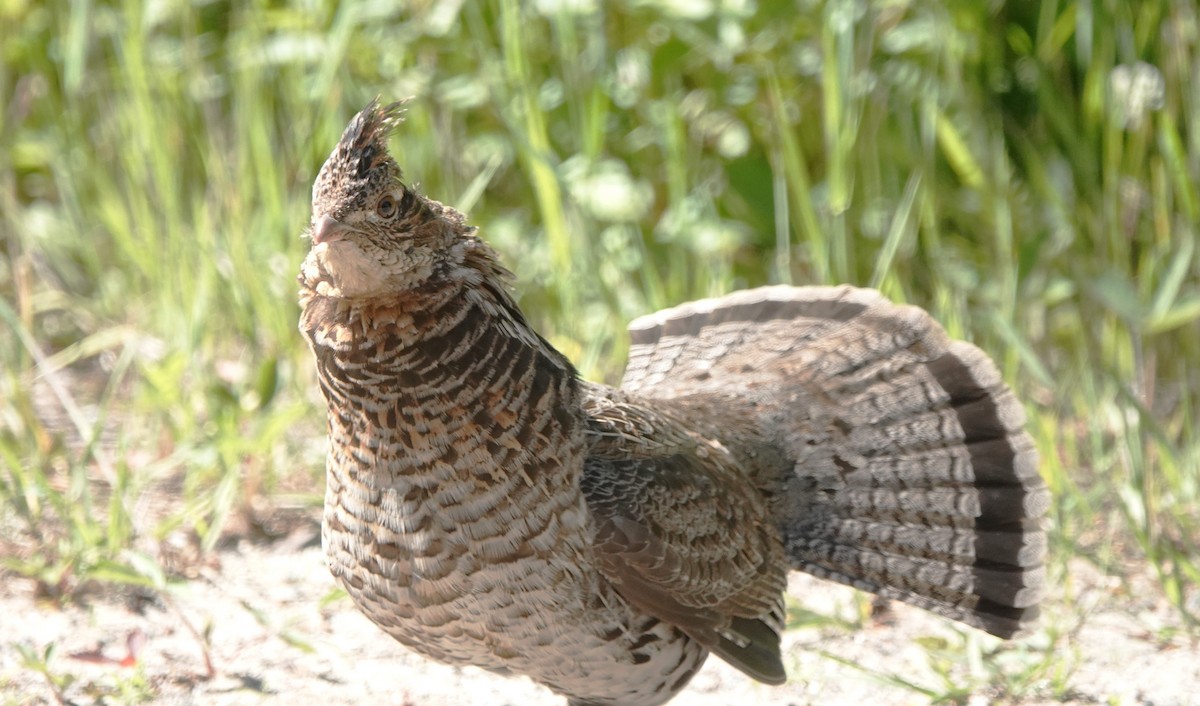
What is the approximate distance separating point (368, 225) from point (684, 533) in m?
1.05

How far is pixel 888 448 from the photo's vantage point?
393 cm

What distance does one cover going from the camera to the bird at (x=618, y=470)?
3064 mm

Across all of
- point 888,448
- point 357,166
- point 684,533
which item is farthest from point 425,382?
point 888,448

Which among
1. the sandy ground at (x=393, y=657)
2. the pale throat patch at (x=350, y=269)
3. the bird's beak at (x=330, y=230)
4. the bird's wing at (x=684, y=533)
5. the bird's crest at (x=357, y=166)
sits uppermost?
the bird's crest at (x=357, y=166)

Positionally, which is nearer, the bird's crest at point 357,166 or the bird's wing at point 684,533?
the bird's crest at point 357,166

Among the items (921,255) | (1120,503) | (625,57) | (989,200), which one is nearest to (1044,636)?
(1120,503)

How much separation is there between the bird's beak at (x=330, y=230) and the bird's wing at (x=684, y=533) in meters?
0.74

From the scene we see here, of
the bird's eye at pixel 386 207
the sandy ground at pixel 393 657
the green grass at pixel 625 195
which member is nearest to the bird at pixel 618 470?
the bird's eye at pixel 386 207

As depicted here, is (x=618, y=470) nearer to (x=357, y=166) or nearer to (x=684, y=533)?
(x=684, y=533)

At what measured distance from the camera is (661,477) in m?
3.41

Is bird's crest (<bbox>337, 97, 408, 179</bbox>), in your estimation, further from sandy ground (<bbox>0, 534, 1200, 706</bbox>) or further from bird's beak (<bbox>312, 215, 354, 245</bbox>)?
sandy ground (<bbox>0, 534, 1200, 706</bbox>)

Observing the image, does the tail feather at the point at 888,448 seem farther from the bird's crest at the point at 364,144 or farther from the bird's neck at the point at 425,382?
the bird's crest at the point at 364,144

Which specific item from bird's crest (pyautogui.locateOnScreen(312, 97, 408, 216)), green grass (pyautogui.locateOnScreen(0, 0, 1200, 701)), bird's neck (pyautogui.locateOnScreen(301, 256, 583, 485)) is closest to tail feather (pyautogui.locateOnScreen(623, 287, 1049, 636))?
green grass (pyautogui.locateOnScreen(0, 0, 1200, 701))

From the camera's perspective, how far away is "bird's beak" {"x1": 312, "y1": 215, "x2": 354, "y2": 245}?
9.78ft
